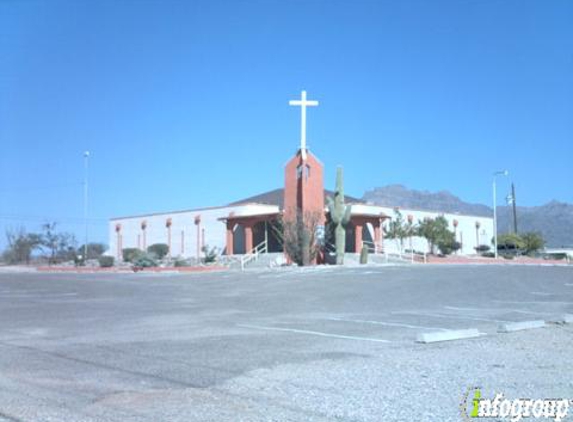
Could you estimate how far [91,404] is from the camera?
7914mm

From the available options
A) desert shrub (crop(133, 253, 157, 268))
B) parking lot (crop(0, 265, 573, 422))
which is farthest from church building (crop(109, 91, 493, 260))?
parking lot (crop(0, 265, 573, 422))

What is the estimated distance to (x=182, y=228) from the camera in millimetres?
77000

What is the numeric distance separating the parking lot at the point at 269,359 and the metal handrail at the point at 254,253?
101 ft

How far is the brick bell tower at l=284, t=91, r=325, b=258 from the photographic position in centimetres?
5112

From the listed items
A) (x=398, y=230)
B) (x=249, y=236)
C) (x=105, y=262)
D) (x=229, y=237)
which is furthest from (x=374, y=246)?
(x=105, y=262)

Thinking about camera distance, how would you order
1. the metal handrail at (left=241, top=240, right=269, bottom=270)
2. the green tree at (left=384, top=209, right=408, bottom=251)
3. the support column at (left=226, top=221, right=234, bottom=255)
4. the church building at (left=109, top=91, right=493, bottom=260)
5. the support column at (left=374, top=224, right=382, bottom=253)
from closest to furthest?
the church building at (left=109, top=91, right=493, bottom=260) < the metal handrail at (left=241, top=240, right=269, bottom=270) < the support column at (left=374, top=224, right=382, bottom=253) < the support column at (left=226, top=221, right=234, bottom=255) < the green tree at (left=384, top=209, right=408, bottom=251)

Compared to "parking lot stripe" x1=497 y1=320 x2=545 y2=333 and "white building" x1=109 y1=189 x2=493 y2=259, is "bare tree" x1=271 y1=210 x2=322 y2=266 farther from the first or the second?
"parking lot stripe" x1=497 y1=320 x2=545 y2=333

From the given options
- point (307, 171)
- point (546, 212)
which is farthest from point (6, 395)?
point (546, 212)

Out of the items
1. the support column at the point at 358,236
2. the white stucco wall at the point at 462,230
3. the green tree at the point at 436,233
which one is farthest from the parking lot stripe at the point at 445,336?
the green tree at the point at 436,233

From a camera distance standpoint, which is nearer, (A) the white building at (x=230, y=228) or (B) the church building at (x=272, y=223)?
(B) the church building at (x=272, y=223)

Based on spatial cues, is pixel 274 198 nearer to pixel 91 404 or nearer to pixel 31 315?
pixel 31 315

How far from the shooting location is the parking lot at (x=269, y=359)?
7816 millimetres

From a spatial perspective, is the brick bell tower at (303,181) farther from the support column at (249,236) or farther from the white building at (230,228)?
the support column at (249,236)

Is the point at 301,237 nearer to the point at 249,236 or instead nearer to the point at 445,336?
the point at 249,236
